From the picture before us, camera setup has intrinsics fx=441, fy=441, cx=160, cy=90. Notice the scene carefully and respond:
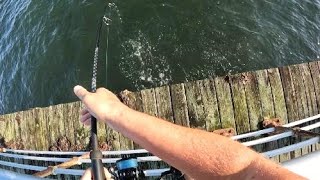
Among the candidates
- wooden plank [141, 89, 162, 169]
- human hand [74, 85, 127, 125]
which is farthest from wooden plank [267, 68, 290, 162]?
human hand [74, 85, 127, 125]

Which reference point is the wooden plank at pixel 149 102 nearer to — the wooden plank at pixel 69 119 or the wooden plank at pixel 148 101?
the wooden plank at pixel 148 101

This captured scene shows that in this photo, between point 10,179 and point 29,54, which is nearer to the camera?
point 10,179

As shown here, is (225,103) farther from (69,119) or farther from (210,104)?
(69,119)

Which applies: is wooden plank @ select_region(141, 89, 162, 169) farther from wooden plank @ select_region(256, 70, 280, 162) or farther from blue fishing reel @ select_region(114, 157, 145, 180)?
blue fishing reel @ select_region(114, 157, 145, 180)

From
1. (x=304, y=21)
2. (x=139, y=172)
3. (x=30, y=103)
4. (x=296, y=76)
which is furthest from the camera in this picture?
(x=304, y=21)

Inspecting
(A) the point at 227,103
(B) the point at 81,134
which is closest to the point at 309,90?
(A) the point at 227,103

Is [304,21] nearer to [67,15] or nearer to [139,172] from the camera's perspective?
[67,15]

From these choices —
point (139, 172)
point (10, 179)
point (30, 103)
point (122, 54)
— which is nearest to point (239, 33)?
point (122, 54)
